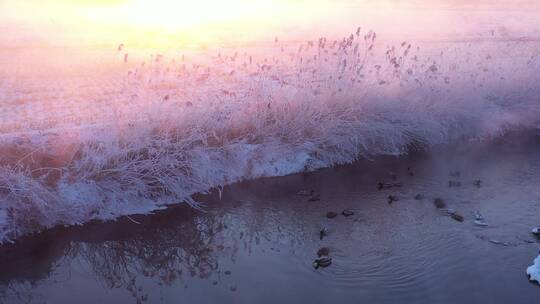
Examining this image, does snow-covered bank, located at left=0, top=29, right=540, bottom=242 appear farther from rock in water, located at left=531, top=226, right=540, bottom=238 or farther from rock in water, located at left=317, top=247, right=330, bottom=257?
rock in water, located at left=531, top=226, right=540, bottom=238

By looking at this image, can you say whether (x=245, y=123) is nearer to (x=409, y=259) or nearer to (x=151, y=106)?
(x=151, y=106)

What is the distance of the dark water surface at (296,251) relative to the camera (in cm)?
615

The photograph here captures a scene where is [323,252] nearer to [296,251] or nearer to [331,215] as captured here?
[296,251]

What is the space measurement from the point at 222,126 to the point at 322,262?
11.7 feet

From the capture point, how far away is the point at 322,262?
6629 mm

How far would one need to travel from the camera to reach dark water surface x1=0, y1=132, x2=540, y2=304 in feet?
20.2

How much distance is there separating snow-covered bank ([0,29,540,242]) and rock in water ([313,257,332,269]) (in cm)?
263

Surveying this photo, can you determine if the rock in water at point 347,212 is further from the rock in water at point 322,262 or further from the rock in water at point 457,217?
the rock in water at point 457,217

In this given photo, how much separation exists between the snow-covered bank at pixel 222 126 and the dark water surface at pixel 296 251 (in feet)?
1.49

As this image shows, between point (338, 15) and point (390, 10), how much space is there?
4954mm

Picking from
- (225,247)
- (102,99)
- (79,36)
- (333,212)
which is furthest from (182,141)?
(79,36)

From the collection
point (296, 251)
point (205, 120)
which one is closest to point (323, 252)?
point (296, 251)

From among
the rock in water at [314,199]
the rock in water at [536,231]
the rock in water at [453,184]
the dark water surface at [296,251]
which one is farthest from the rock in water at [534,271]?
the rock in water at [314,199]

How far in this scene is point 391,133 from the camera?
34.2 ft
